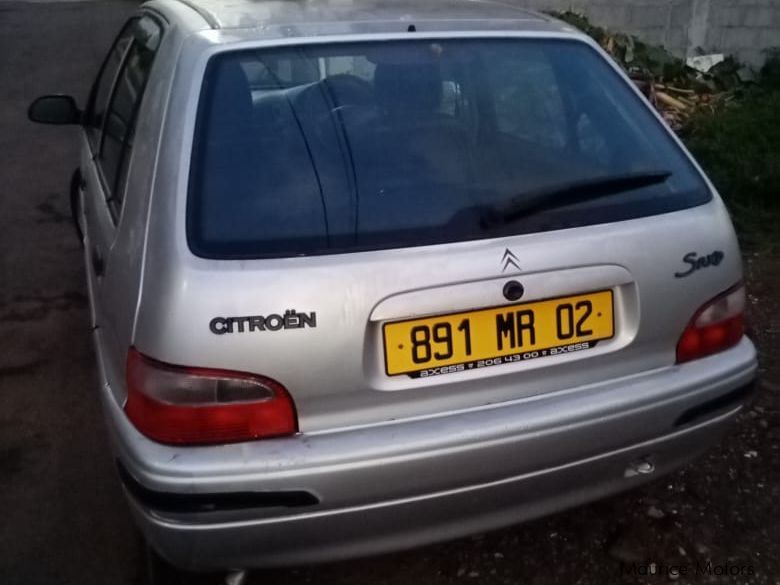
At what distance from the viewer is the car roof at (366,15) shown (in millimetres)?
2531

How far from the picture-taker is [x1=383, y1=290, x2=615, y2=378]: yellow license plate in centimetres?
213

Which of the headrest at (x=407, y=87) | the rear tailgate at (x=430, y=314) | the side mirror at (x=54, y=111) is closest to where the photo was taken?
the rear tailgate at (x=430, y=314)

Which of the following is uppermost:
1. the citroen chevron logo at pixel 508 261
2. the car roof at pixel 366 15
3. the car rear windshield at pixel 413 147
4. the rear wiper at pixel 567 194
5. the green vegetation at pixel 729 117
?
the car roof at pixel 366 15

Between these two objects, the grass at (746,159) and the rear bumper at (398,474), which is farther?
the grass at (746,159)

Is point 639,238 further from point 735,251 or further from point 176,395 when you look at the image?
point 176,395

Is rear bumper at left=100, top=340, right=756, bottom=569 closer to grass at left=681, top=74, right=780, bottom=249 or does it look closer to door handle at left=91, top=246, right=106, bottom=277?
door handle at left=91, top=246, right=106, bottom=277

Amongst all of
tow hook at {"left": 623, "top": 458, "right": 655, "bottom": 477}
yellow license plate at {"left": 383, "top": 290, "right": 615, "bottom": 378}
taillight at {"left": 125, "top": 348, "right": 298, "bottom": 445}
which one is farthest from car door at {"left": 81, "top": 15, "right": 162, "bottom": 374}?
tow hook at {"left": 623, "top": 458, "right": 655, "bottom": 477}

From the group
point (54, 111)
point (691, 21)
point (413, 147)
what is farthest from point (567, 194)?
point (691, 21)

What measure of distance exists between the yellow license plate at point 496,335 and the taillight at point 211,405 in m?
0.28

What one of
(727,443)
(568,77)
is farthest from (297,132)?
(727,443)

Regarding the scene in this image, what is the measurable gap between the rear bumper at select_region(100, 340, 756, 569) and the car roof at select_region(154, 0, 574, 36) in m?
1.09

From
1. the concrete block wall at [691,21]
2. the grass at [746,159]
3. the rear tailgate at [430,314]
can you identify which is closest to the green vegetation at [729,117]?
the grass at [746,159]

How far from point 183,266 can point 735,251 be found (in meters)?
1.50

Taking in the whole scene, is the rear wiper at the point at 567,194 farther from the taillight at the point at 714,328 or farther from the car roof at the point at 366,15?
the car roof at the point at 366,15
